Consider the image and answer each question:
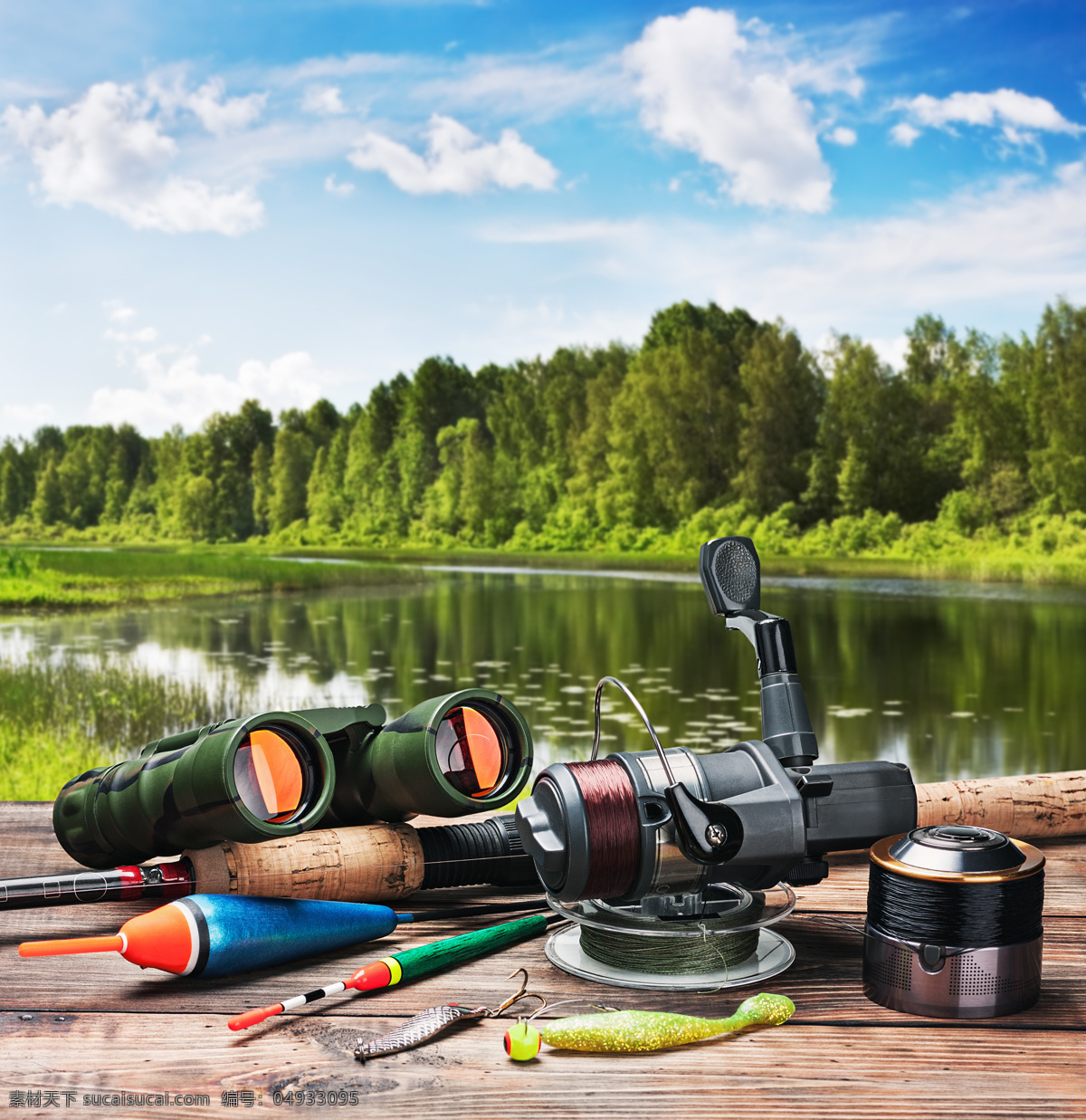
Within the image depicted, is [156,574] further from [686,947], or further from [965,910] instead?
[965,910]

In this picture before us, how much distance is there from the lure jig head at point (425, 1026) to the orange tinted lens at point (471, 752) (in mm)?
199

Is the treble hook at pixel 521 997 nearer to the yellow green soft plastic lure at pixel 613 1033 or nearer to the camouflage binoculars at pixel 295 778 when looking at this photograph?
the yellow green soft plastic lure at pixel 613 1033

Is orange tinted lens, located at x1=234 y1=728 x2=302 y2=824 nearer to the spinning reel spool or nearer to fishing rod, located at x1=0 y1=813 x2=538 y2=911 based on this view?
fishing rod, located at x1=0 y1=813 x2=538 y2=911

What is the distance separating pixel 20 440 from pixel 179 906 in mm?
7634

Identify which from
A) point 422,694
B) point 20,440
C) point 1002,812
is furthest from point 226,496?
point 1002,812

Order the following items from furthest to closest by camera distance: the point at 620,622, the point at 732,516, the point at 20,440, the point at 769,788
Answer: the point at 620,622 → the point at 732,516 → the point at 20,440 → the point at 769,788

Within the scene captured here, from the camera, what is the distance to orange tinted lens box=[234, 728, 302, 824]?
3.20ft

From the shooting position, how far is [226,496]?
8.80 metres

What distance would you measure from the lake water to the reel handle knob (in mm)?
6805

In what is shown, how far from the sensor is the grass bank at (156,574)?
7.98m

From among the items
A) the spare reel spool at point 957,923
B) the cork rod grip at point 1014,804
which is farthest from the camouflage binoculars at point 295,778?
the cork rod grip at point 1014,804

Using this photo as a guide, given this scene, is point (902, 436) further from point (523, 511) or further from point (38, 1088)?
point (38, 1088)

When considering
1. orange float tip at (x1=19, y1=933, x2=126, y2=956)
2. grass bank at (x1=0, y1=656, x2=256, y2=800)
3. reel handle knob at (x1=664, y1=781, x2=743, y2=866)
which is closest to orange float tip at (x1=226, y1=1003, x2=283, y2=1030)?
orange float tip at (x1=19, y1=933, x2=126, y2=956)

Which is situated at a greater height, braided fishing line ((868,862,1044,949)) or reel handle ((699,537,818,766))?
reel handle ((699,537,818,766))
